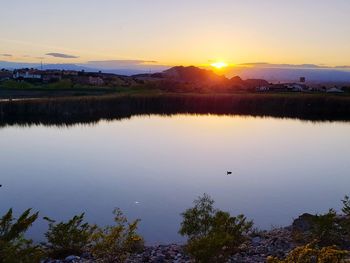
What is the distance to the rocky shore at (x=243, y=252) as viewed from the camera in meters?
7.48

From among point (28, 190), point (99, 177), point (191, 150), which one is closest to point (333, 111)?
point (191, 150)

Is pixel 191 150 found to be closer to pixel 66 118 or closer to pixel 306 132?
pixel 306 132

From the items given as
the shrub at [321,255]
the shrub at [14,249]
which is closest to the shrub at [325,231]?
the shrub at [321,255]

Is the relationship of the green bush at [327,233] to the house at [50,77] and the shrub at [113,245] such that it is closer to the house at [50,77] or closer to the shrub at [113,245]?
the shrub at [113,245]

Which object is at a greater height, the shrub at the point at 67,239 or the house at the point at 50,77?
the house at the point at 50,77

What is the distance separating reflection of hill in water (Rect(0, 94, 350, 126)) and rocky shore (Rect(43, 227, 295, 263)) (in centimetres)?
2348

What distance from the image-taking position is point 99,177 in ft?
50.6

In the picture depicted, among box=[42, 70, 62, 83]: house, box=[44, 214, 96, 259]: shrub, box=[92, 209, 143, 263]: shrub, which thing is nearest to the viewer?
box=[92, 209, 143, 263]: shrub

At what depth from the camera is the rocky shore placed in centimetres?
748

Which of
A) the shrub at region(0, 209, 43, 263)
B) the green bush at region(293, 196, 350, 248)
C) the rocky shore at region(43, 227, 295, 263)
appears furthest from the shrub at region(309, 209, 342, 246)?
the shrub at region(0, 209, 43, 263)

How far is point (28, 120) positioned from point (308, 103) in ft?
74.0

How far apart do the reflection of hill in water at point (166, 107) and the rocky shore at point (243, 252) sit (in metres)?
23.5

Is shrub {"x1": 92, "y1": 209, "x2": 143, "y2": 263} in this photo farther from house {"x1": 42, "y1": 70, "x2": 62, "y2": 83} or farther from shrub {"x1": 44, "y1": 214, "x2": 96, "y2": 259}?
house {"x1": 42, "y1": 70, "x2": 62, "y2": 83}

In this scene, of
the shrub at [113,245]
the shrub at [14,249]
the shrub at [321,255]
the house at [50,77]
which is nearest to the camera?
the shrub at [321,255]
